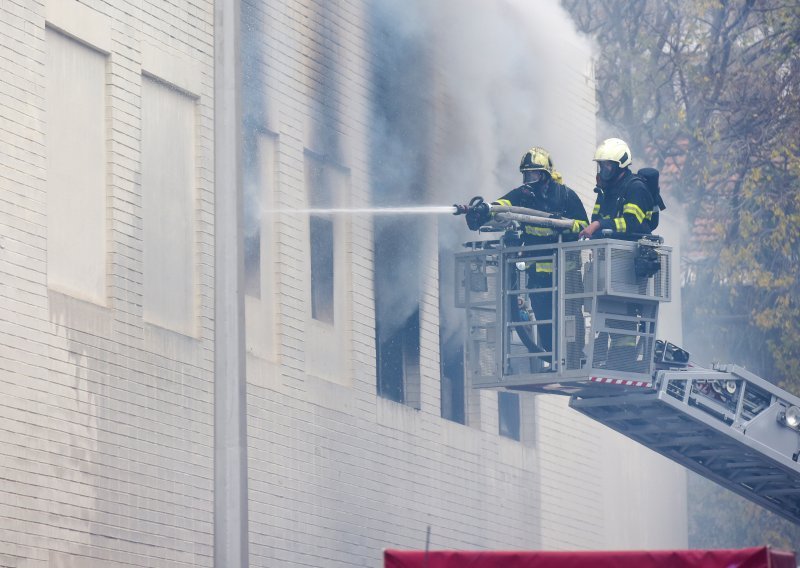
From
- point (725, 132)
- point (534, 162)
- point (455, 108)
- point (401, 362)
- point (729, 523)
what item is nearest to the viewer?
point (534, 162)

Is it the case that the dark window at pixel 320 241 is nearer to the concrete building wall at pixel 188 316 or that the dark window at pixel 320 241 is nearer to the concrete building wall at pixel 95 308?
the concrete building wall at pixel 188 316

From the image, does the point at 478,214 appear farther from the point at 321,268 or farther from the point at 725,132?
the point at 725,132

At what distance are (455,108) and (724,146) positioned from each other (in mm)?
11296

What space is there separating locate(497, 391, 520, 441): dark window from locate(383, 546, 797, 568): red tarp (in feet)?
37.3

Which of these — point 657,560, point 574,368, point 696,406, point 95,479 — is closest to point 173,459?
point 95,479

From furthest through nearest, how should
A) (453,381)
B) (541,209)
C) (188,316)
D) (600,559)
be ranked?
(453,381), (188,316), (541,209), (600,559)

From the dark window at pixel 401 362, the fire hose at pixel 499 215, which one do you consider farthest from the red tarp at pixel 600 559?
the dark window at pixel 401 362

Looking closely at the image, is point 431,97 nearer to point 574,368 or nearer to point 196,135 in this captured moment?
point 196,135

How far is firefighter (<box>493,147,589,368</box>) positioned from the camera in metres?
12.9

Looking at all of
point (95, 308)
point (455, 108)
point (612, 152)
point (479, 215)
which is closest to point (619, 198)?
point (612, 152)

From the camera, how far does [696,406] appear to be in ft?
44.4

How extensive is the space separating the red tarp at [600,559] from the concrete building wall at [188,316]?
439 centimetres

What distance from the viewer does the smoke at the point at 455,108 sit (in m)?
16.8

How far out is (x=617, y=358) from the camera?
12.9m
